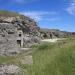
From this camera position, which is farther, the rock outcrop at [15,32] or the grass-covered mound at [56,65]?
the rock outcrop at [15,32]

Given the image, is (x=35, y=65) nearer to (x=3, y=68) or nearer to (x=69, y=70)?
(x=69, y=70)

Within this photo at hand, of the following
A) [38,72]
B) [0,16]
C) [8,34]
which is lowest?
[38,72]

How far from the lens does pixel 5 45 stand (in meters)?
13.0

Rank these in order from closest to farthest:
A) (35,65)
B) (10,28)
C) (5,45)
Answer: (35,65) < (5,45) < (10,28)

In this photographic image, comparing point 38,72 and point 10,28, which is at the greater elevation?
point 10,28

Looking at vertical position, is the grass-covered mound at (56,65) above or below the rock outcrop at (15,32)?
below

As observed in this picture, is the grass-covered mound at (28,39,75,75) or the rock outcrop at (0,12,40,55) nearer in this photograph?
the grass-covered mound at (28,39,75,75)

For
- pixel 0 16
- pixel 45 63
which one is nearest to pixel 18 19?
pixel 0 16

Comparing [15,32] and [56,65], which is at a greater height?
[15,32]

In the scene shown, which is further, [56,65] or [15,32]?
[15,32]

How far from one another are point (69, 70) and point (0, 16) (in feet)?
32.8

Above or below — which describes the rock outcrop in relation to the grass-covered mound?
above

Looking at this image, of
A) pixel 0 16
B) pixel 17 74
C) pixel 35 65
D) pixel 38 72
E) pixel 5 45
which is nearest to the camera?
pixel 17 74

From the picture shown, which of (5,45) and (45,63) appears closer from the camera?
(45,63)
